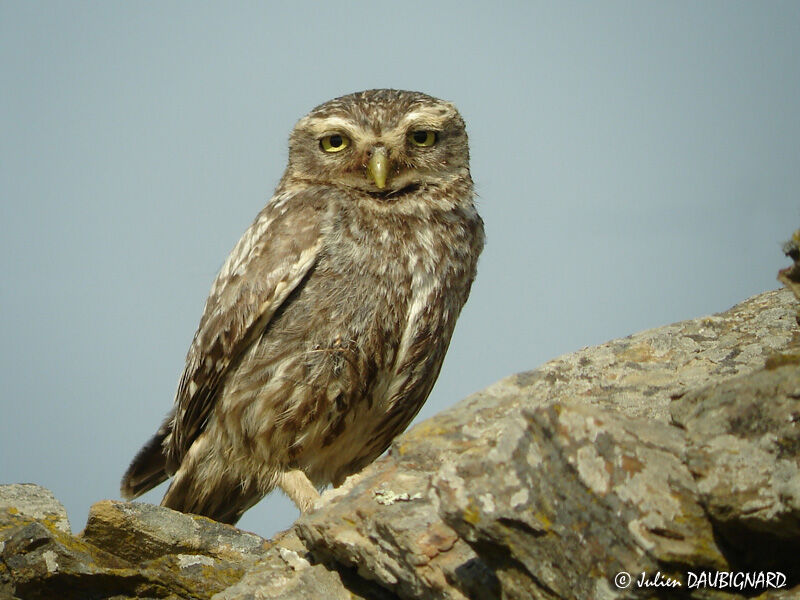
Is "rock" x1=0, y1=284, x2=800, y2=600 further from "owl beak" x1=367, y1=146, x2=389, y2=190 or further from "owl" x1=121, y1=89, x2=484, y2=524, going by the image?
"owl beak" x1=367, y1=146, x2=389, y2=190

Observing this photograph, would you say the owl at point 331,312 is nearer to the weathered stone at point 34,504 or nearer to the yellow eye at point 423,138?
the yellow eye at point 423,138

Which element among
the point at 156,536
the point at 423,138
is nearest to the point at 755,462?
the point at 156,536

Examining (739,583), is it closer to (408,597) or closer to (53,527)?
(408,597)

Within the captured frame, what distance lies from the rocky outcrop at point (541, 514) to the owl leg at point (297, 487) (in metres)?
1.03

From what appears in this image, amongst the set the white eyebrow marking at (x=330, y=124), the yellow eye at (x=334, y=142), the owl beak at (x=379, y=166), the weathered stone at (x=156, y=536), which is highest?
the white eyebrow marking at (x=330, y=124)

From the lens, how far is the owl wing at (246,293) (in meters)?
4.82

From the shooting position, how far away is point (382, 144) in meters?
5.15

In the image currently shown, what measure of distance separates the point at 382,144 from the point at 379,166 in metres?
0.19

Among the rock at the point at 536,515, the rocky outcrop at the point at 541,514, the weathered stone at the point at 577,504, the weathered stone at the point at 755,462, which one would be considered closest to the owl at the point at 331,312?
the rocky outcrop at the point at 541,514

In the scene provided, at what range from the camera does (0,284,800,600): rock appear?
2.18 metres

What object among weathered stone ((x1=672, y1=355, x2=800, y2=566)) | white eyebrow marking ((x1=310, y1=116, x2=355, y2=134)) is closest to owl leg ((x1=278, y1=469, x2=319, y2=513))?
white eyebrow marking ((x1=310, y1=116, x2=355, y2=134))

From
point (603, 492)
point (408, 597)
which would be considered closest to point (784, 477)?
point (603, 492)

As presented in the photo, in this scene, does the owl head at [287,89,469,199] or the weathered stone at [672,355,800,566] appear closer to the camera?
the weathered stone at [672,355,800,566]

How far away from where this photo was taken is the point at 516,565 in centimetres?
238
